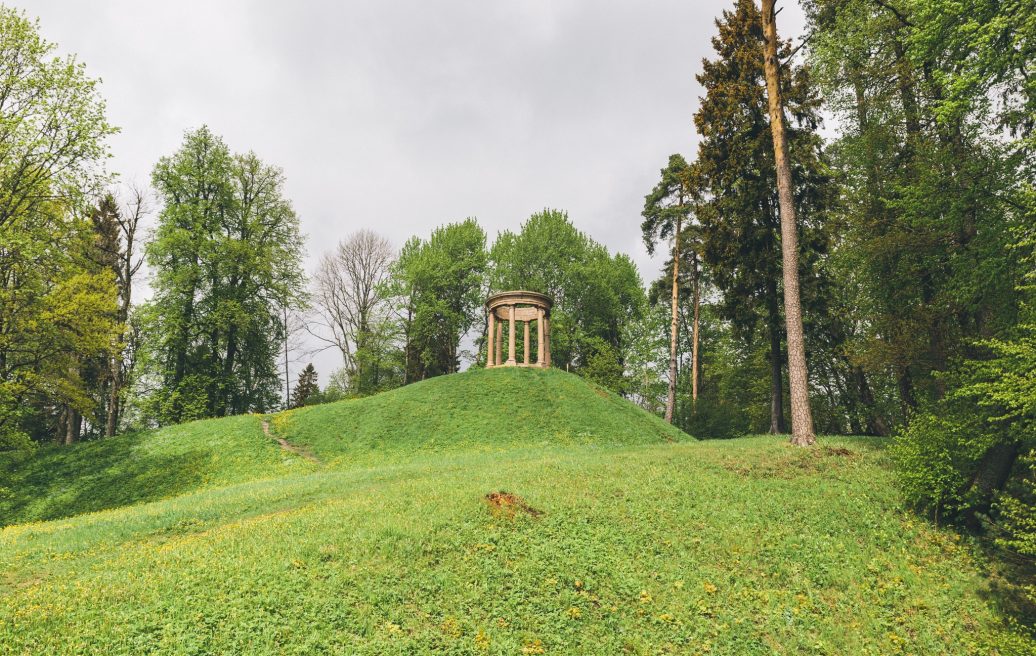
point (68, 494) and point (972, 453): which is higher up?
point (972, 453)

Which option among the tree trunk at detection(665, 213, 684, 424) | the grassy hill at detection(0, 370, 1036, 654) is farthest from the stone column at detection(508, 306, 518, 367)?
the grassy hill at detection(0, 370, 1036, 654)

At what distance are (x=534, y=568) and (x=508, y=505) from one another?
208 centimetres

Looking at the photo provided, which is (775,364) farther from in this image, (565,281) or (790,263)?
(565,281)

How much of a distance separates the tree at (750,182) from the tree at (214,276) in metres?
27.0

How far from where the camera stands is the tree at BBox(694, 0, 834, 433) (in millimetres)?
21375

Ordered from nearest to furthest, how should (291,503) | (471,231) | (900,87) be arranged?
(291,503), (900,87), (471,231)

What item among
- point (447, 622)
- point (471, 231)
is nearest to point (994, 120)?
point (447, 622)

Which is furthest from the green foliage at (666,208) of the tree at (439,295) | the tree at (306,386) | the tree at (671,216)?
the tree at (306,386)

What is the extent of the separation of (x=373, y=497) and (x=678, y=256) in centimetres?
2691

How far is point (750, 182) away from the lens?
21891 mm

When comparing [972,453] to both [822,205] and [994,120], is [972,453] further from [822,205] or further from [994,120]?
[822,205]

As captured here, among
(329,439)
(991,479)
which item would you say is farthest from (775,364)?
(329,439)

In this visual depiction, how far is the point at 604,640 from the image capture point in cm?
684

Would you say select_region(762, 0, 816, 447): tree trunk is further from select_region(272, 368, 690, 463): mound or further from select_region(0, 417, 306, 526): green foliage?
select_region(0, 417, 306, 526): green foliage
